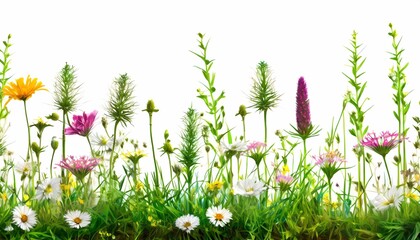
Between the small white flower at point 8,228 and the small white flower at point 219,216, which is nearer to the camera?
the small white flower at point 219,216

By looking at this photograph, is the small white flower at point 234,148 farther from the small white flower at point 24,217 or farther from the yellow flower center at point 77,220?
the small white flower at point 24,217

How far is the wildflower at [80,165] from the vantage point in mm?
4035

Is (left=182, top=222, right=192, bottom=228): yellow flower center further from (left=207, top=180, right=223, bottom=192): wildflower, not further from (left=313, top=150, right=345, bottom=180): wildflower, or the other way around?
(left=313, top=150, right=345, bottom=180): wildflower

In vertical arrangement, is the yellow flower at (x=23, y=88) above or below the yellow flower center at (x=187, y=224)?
above

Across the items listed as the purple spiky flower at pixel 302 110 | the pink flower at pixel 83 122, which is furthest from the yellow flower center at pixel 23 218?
the purple spiky flower at pixel 302 110

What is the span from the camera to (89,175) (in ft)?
13.4

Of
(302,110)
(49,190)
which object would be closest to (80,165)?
(49,190)

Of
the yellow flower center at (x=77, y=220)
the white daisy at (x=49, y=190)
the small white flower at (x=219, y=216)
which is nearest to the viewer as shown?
the small white flower at (x=219, y=216)

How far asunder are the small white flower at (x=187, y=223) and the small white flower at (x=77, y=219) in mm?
401

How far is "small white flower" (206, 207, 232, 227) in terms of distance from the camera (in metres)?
3.87

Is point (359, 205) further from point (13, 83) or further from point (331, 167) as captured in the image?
point (13, 83)

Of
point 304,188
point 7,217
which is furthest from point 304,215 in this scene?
point 7,217

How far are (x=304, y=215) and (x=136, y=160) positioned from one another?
0.77 metres

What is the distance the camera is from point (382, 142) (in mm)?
3936
